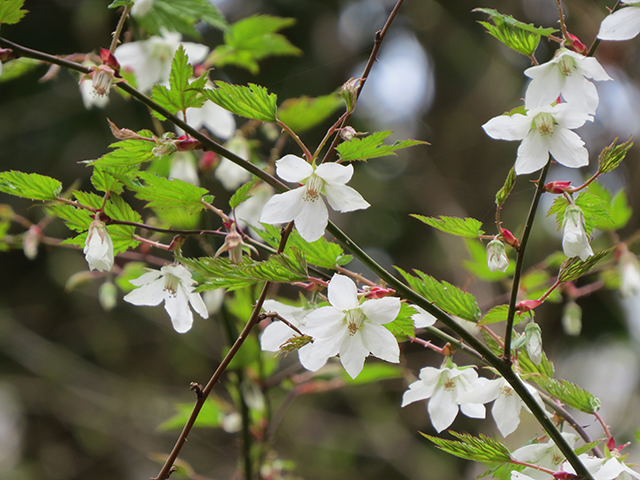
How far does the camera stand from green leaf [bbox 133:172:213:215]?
56 centimetres

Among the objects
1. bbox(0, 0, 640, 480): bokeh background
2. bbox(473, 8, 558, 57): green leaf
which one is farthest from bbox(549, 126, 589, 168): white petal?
bbox(0, 0, 640, 480): bokeh background

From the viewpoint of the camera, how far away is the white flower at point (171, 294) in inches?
24.9

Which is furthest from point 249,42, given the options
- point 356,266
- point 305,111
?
point 356,266

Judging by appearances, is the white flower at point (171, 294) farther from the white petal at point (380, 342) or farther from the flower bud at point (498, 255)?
the flower bud at point (498, 255)

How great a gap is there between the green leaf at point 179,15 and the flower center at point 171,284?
0.49 metres

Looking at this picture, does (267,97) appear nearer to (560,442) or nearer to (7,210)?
(560,442)

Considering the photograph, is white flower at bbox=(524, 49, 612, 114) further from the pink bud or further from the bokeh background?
the bokeh background

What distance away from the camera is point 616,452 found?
0.55m

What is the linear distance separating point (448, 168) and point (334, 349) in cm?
325

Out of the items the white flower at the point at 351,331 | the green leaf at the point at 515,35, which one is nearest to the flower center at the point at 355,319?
the white flower at the point at 351,331

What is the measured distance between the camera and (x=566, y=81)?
528mm

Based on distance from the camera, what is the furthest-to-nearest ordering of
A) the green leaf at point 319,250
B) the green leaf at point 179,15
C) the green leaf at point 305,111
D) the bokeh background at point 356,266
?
the bokeh background at point 356,266
the green leaf at point 305,111
the green leaf at point 179,15
the green leaf at point 319,250

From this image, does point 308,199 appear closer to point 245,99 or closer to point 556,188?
point 245,99

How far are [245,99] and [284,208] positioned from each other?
12 centimetres
